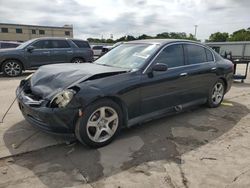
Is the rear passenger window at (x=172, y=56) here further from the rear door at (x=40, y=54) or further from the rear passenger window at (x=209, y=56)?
the rear door at (x=40, y=54)

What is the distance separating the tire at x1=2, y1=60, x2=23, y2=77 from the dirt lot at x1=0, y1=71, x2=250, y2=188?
20.8ft

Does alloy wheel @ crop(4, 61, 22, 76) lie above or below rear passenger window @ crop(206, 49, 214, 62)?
below

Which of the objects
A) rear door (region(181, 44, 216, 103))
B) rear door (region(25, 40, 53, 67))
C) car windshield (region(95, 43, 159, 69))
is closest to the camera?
car windshield (region(95, 43, 159, 69))

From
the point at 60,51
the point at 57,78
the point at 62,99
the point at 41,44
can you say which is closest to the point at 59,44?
the point at 60,51

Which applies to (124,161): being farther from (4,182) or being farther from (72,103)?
(4,182)

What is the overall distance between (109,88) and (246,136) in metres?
2.54

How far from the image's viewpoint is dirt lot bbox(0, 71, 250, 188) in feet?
9.71

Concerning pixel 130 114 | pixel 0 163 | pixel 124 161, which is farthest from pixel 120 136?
pixel 0 163

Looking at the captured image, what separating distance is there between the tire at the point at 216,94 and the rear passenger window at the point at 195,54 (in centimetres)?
71

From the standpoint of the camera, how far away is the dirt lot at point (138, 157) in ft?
9.71

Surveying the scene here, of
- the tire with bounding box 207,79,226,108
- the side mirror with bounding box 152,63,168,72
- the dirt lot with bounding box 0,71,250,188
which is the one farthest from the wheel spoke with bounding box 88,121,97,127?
the tire with bounding box 207,79,226,108

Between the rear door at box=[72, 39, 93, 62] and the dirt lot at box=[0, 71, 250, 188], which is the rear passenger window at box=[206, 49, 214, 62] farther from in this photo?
the rear door at box=[72, 39, 93, 62]

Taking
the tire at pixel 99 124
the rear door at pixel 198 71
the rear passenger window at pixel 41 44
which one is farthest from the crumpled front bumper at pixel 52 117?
the rear passenger window at pixel 41 44

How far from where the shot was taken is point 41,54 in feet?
36.7
